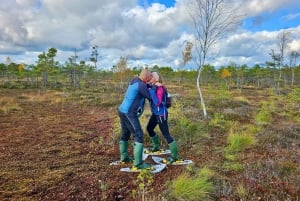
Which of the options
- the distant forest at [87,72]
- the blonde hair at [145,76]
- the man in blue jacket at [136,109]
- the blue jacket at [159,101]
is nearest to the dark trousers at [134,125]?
the man in blue jacket at [136,109]

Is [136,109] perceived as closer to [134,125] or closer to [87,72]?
[134,125]

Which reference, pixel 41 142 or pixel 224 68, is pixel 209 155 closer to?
pixel 41 142

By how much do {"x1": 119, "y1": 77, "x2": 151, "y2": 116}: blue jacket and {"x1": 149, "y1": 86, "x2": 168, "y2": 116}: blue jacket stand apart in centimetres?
36

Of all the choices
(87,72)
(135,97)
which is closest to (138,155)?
(135,97)

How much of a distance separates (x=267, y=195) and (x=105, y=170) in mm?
2635

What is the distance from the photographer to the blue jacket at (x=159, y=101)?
208 inches

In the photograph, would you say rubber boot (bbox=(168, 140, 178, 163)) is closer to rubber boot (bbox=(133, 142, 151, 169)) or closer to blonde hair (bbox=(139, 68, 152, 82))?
rubber boot (bbox=(133, 142, 151, 169))

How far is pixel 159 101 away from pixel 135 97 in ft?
2.11

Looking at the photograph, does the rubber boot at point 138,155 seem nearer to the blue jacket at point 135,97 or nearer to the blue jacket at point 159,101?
the blue jacket at point 135,97

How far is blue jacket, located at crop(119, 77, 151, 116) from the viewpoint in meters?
4.80

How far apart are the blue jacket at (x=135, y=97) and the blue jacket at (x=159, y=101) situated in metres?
0.36

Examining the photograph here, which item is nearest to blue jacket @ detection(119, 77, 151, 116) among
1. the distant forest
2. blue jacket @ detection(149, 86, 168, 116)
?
blue jacket @ detection(149, 86, 168, 116)

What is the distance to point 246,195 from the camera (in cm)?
389

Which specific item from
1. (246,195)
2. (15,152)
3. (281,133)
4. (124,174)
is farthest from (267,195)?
(281,133)
